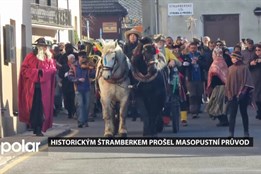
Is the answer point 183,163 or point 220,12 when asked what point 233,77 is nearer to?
point 183,163

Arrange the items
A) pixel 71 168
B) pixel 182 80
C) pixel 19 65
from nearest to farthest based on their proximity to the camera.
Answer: pixel 71 168, pixel 19 65, pixel 182 80

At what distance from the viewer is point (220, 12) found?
45.9 m

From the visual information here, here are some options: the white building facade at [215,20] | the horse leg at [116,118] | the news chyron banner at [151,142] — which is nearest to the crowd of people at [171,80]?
the horse leg at [116,118]

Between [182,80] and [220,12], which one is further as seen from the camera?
[220,12]

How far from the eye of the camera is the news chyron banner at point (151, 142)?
18.9 metres

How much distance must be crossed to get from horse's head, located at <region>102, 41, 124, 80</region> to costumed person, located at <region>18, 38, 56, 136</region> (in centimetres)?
174

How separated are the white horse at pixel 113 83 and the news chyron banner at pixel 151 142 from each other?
0.41m

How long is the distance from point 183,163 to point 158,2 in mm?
29372

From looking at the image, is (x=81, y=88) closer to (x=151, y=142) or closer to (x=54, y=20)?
(x=151, y=142)

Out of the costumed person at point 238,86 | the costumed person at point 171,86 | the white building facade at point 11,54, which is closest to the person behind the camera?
the costumed person at point 238,86

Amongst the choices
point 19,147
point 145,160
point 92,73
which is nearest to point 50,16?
point 92,73

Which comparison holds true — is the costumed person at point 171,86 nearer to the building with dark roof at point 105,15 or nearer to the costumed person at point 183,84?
the costumed person at point 183,84

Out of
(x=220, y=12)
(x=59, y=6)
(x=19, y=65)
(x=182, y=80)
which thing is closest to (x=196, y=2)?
(x=220, y=12)

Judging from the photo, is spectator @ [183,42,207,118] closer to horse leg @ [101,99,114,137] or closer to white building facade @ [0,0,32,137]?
white building facade @ [0,0,32,137]
